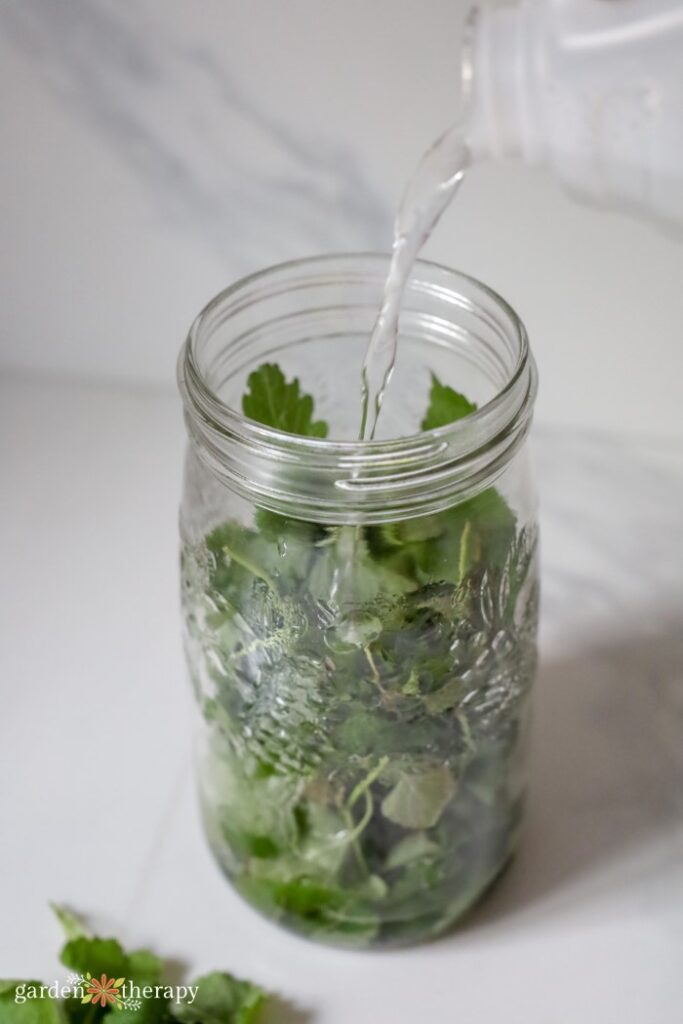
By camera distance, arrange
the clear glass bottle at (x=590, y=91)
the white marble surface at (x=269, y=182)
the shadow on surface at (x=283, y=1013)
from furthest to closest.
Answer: the white marble surface at (x=269, y=182) → the shadow on surface at (x=283, y=1013) → the clear glass bottle at (x=590, y=91)

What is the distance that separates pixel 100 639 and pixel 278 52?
39 centimetres

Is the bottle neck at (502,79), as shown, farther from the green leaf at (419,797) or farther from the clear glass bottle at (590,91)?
the green leaf at (419,797)

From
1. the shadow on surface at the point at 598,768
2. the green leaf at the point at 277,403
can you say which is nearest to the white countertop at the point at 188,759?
the shadow on surface at the point at 598,768

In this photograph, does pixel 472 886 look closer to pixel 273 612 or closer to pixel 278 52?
pixel 273 612

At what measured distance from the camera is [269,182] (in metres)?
0.76

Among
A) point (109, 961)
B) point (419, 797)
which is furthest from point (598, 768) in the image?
point (109, 961)

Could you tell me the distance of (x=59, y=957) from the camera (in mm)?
551

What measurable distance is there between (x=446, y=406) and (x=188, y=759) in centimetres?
28

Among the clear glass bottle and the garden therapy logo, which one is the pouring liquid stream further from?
the garden therapy logo

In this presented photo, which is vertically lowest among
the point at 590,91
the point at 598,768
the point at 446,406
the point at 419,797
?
the point at 598,768

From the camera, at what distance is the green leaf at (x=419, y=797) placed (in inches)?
19.5

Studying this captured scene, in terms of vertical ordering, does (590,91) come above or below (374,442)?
above

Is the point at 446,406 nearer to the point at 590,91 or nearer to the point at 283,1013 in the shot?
the point at 590,91

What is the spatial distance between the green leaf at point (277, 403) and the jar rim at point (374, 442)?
32 mm
